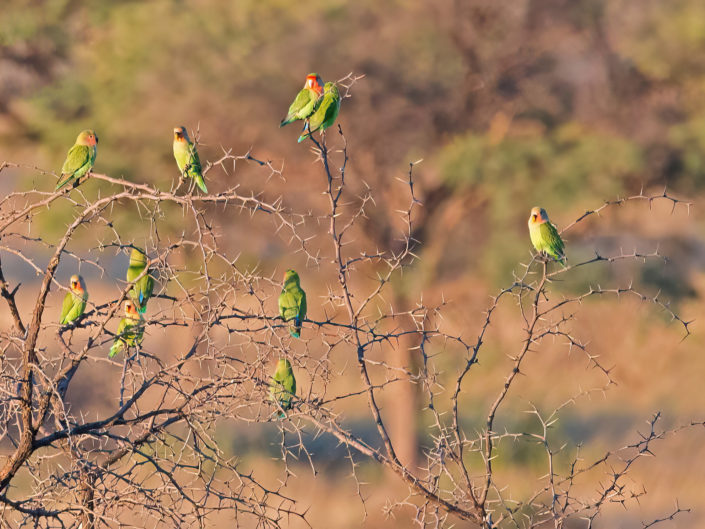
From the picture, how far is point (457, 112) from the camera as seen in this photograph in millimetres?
11273

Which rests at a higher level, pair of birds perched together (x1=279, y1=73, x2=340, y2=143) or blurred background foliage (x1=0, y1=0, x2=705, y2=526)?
blurred background foliage (x1=0, y1=0, x2=705, y2=526)

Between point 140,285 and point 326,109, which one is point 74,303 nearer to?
point 140,285

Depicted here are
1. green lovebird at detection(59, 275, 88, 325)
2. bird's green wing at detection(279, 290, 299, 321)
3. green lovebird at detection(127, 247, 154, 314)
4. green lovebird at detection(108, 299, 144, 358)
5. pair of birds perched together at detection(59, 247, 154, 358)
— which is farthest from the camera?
bird's green wing at detection(279, 290, 299, 321)

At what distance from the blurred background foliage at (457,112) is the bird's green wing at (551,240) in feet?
19.0

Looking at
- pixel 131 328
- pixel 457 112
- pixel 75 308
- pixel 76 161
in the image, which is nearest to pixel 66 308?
pixel 75 308

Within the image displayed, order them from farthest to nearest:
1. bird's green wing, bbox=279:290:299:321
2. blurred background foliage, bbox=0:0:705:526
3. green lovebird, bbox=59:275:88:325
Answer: blurred background foliage, bbox=0:0:705:526
bird's green wing, bbox=279:290:299:321
green lovebird, bbox=59:275:88:325

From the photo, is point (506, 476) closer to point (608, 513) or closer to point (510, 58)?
point (608, 513)

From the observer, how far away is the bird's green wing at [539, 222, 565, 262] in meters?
4.66

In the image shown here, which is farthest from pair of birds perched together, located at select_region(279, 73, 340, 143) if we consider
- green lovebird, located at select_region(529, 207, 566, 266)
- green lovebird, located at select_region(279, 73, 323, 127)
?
green lovebird, located at select_region(529, 207, 566, 266)

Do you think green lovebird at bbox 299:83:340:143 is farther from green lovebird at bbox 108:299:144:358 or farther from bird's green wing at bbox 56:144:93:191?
green lovebird at bbox 108:299:144:358

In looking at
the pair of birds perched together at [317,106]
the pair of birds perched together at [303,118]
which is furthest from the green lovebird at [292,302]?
the pair of birds perched together at [317,106]

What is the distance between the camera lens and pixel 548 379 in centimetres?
1435

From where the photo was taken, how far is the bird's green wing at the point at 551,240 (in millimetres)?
4660

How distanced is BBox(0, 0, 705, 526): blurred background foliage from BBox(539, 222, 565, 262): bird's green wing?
580 cm
